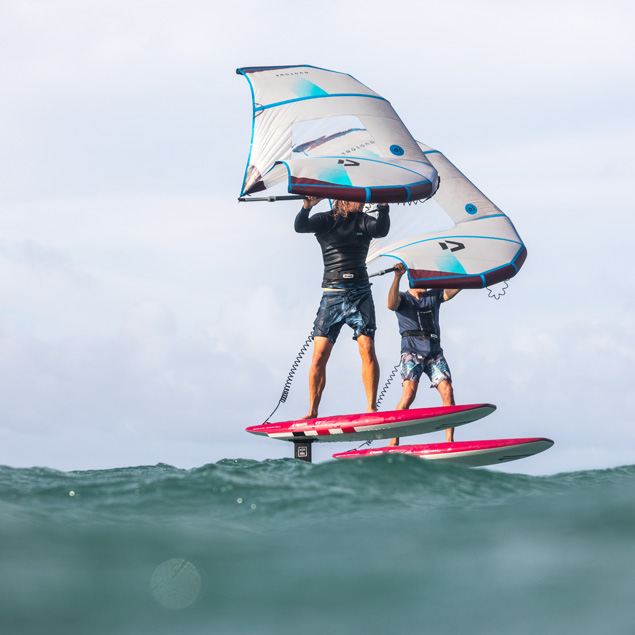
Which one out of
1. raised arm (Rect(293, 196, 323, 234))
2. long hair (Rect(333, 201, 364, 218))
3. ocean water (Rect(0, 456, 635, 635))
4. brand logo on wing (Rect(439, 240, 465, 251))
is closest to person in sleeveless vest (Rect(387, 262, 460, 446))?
brand logo on wing (Rect(439, 240, 465, 251))

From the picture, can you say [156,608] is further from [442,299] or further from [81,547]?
[442,299]

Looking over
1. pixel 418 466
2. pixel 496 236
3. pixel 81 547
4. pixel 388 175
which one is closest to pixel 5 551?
pixel 81 547

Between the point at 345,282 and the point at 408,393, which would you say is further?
the point at 408,393

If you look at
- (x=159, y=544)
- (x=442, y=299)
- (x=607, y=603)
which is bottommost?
(x=607, y=603)

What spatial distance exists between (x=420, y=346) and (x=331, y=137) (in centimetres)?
278

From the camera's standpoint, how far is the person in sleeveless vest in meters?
9.89

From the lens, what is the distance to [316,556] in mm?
5316

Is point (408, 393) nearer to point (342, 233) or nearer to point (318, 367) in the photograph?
point (318, 367)

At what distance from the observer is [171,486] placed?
6.79m

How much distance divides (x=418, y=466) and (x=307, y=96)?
4.62 meters

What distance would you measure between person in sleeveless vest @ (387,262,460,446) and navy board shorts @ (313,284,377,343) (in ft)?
2.55

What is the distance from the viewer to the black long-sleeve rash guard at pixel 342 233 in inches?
357

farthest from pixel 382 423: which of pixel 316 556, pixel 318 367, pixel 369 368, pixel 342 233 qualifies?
pixel 316 556

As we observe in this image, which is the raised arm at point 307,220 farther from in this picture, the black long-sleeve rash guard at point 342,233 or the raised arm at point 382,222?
the raised arm at point 382,222
